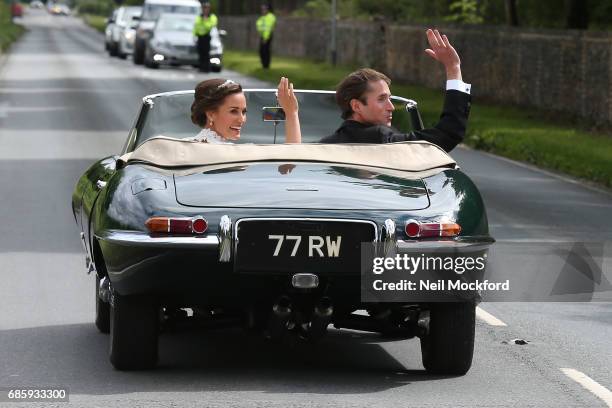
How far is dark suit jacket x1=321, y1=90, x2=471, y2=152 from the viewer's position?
8.43 m

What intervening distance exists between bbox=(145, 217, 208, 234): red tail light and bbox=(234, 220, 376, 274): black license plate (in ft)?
0.54

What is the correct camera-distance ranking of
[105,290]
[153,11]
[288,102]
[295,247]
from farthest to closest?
1. [153,11]
2. [288,102]
3. [105,290]
4. [295,247]

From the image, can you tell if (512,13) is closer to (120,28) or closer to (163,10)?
(163,10)

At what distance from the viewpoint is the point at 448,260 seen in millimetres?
7340

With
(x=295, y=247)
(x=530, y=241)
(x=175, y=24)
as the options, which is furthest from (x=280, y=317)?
(x=175, y=24)

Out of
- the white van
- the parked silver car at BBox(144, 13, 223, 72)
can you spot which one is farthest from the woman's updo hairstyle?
the white van

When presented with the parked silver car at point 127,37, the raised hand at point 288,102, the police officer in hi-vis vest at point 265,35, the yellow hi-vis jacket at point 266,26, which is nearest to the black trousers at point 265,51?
the police officer in hi-vis vest at point 265,35

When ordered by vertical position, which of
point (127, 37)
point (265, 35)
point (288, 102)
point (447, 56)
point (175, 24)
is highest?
point (447, 56)

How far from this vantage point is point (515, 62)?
1313 inches

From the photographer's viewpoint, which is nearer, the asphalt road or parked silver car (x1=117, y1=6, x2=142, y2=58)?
the asphalt road

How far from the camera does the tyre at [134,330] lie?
7.55 m

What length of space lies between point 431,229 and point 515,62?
26.4 metres

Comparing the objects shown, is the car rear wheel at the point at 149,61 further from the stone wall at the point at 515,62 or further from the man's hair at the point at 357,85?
the man's hair at the point at 357,85

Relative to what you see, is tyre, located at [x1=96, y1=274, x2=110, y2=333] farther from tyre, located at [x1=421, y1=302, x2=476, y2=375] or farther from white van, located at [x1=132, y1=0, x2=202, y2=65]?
white van, located at [x1=132, y1=0, x2=202, y2=65]
